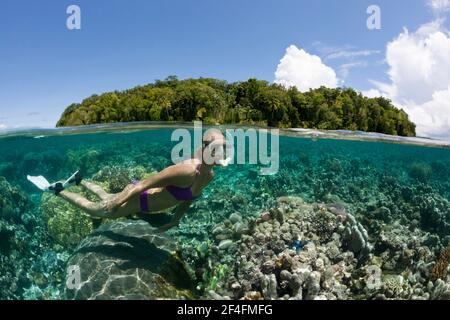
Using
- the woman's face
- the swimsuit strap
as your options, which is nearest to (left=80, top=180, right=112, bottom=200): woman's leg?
the swimsuit strap

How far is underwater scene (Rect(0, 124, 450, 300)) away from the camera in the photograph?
19.0 feet

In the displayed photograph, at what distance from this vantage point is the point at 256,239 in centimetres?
696

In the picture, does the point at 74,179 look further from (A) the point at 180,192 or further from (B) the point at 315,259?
(B) the point at 315,259

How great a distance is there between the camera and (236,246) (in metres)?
7.05

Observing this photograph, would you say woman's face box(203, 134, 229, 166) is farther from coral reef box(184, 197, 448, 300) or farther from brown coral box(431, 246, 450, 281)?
brown coral box(431, 246, 450, 281)

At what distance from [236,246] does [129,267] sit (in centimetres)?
206

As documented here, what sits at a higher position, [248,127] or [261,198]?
[248,127]

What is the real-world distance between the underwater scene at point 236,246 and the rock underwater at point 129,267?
2cm

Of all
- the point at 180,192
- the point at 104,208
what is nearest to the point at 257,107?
the point at 104,208

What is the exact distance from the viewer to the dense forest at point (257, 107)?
28828 millimetres

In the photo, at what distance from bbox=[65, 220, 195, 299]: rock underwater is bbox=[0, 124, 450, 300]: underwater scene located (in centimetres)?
2
